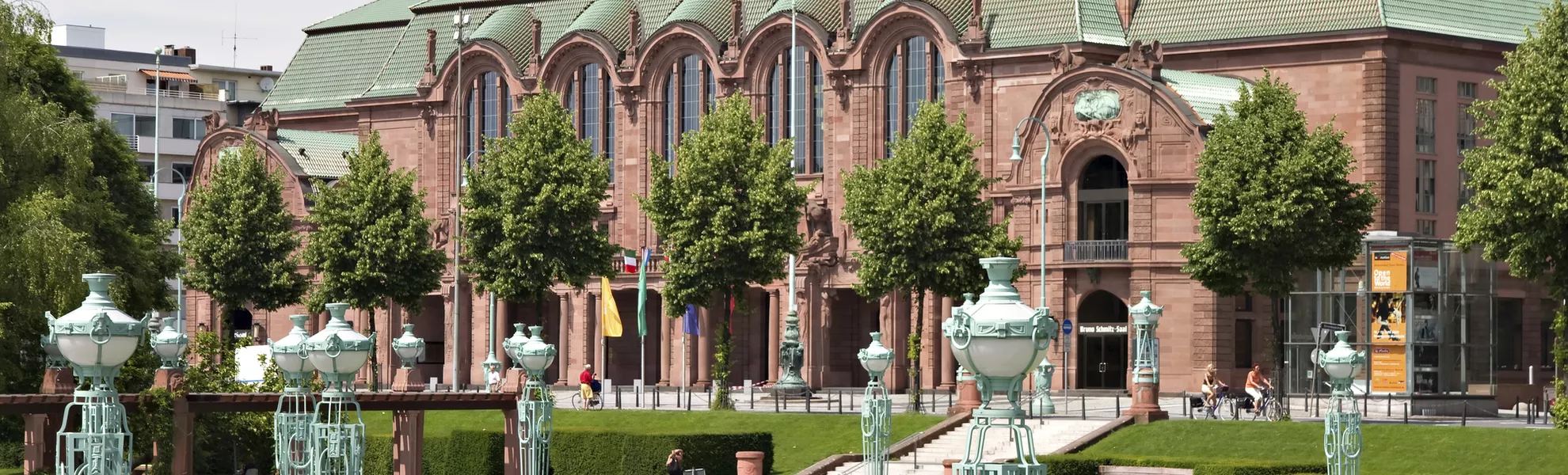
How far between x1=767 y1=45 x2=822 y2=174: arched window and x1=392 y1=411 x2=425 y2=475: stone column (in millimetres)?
41053

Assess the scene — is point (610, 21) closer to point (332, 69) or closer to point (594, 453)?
point (332, 69)

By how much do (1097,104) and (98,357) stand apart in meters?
53.4

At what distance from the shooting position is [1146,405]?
6638 cm

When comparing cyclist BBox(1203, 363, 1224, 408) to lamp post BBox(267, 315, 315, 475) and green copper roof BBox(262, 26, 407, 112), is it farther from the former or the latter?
green copper roof BBox(262, 26, 407, 112)

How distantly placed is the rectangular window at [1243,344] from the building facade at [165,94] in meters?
61.5

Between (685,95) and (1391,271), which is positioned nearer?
(1391,271)

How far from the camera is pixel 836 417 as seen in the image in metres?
71.2

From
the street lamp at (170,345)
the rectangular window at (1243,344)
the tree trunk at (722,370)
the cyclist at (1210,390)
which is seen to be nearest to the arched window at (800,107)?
the tree trunk at (722,370)

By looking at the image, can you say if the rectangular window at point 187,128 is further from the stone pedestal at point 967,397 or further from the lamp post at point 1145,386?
the lamp post at point 1145,386

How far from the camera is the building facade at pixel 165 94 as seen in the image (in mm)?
139000

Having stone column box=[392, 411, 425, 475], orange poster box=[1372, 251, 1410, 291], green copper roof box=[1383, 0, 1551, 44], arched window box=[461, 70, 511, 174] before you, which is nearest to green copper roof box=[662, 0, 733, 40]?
arched window box=[461, 70, 511, 174]

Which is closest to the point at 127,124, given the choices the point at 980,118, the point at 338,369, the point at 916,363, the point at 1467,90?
the point at 980,118

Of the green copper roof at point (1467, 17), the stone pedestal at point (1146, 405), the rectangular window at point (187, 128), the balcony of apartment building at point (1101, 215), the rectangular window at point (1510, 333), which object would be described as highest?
the green copper roof at point (1467, 17)

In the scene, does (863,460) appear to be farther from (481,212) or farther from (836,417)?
(481,212)
